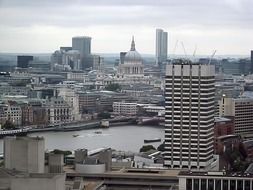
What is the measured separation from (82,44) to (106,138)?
21.4m

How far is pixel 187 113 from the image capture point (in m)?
9.27

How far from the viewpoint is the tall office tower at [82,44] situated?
35066 mm

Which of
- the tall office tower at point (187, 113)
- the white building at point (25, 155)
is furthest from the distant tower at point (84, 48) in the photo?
the white building at point (25, 155)

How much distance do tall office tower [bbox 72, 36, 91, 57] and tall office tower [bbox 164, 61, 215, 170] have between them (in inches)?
1009

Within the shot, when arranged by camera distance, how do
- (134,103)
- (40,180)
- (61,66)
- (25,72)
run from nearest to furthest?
1. (40,180)
2. (134,103)
3. (25,72)
4. (61,66)

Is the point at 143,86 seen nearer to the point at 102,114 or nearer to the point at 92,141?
the point at 102,114

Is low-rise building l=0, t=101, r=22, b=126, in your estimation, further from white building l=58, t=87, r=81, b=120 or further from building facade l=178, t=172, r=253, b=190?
building facade l=178, t=172, r=253, b=190

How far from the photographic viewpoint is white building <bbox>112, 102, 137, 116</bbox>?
2053 cm

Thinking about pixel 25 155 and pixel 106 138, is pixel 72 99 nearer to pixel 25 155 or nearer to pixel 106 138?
pixel 106 138

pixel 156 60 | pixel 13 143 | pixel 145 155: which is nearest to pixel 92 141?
pixel 145 155

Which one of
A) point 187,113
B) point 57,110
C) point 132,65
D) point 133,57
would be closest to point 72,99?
point 57,110

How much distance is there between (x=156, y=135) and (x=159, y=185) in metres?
8.55

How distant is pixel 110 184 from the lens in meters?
6.94

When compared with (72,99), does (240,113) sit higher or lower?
higher
